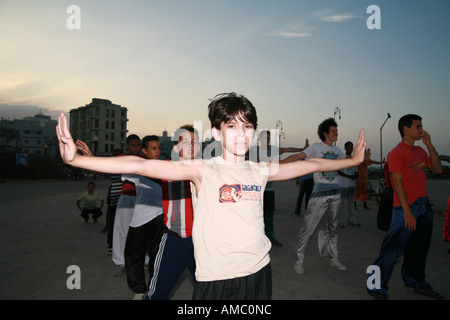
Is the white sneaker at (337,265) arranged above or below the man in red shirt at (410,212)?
below

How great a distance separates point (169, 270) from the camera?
317 cm

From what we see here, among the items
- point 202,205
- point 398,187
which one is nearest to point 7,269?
point 202,205

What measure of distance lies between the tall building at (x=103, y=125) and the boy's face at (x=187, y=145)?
91191mm

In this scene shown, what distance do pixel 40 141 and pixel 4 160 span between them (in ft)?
247

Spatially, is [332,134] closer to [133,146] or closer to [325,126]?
[325,126]

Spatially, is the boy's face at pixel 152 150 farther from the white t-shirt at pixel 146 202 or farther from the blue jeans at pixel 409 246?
the blue jeans at pixel 409 246

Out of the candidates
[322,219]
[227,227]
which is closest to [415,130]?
[322,219]

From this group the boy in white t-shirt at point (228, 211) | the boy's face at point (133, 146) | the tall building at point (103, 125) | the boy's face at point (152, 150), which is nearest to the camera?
the boy in white t-shirt at point (228, 211)

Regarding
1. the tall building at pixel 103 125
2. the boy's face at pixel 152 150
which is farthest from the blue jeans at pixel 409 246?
the tall building at pixel 103 125

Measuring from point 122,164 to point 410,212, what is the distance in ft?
11.8

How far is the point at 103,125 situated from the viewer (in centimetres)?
9356

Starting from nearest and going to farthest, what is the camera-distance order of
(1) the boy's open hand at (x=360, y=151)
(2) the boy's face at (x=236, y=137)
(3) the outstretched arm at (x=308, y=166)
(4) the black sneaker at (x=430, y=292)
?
(2) the boy's face at (x=236, y=137)
(3) the outstretched arm at (x=308, y=166)
(1) the boy's open hand at (x=360, y=151)
(4) the black sneaker at (x=430, y=292)

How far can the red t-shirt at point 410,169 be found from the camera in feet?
13.8

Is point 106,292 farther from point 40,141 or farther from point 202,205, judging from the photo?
point 40,141
